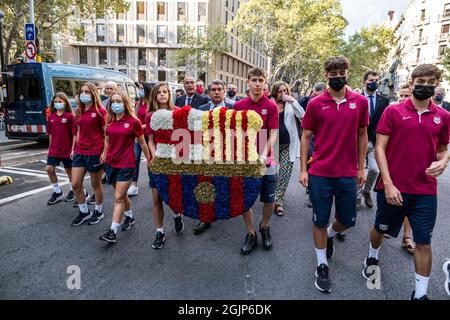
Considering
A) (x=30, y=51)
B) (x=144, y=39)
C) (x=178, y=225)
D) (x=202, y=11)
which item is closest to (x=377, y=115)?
(x=178, y=225)

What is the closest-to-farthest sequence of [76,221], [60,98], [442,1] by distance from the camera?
[76,221] → [60,98] → [442,1]

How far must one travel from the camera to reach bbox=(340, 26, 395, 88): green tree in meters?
58.3

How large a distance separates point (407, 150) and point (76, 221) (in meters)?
3.94

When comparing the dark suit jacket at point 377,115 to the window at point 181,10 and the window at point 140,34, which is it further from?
the window at point 140,34

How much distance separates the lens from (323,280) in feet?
9.51

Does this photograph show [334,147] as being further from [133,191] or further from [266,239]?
[133,191]

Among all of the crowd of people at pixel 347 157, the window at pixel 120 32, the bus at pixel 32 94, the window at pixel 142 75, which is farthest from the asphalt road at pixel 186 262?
the window at pixel 120 32

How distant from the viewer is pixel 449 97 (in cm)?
3881

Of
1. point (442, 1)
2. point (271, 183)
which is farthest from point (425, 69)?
point (442, 1)

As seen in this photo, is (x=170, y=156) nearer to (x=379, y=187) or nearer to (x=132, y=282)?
(x=132, y=282)

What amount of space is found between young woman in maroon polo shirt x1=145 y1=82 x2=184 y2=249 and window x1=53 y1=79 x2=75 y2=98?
8673 millimetres

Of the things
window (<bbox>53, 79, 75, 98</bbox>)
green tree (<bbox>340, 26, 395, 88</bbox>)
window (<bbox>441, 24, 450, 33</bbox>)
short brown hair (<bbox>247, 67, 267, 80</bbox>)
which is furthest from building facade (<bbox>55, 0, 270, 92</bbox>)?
short brown hair (<bbox>247, 67, 267, 80</bbox>)

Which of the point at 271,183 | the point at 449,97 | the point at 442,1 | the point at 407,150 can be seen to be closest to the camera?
the point at 407,150

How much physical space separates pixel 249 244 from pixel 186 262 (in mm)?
725
